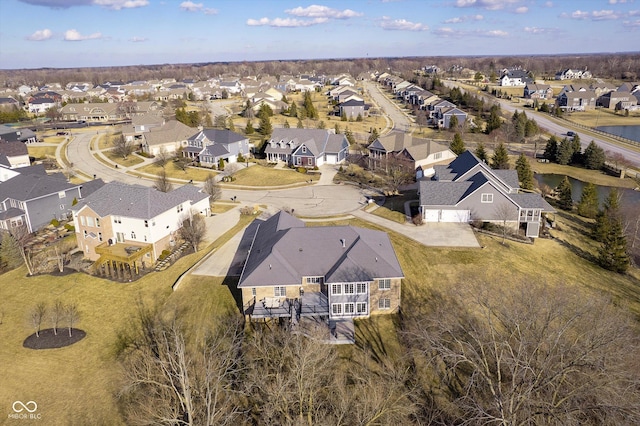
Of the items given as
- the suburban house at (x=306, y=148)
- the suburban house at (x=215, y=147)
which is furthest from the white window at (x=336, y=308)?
the suburban house at (x=215, y=147)

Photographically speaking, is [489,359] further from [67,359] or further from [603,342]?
[67,359]

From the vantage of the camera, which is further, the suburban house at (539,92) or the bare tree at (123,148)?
the suburban house at (539,92)

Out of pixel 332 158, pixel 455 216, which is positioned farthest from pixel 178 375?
pixel 332 158

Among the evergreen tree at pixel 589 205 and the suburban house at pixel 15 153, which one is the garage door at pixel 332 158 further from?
the suburban house at pixel 15 153

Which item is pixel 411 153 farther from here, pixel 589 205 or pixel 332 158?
pixel 589 205

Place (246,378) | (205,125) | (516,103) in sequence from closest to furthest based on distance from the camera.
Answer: (246,378), (205,125), (516,103)

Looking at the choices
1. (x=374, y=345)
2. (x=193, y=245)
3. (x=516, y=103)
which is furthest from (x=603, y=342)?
(x=516, y=103)

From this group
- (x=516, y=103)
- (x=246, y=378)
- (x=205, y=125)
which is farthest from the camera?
(x=516, y=103)
